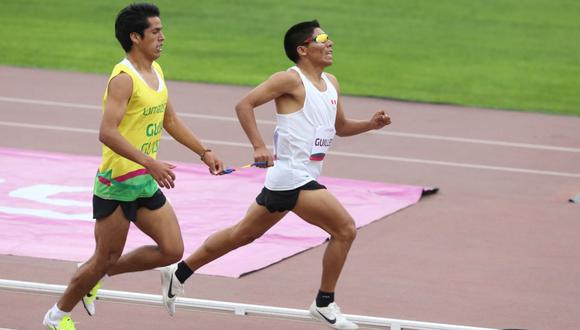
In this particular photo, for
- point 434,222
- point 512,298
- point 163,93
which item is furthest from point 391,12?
point 163,93

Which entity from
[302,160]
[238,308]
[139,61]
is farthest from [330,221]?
[139,61]

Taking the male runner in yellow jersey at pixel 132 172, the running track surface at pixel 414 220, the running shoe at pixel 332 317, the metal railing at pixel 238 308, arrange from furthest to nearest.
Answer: the running track surface at pixel 414 220
the running shoe at pixel 332 317
the metal railing at pixel 238 308
the male runner in yellow jersey at pixel 132 172

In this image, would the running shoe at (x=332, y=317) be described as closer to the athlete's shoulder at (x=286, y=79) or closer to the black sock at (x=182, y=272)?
the black sock at (x=182, y=272)

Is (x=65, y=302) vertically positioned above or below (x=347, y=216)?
below

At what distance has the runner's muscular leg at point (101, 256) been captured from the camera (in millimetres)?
8219

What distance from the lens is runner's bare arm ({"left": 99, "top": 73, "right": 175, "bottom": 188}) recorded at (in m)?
7.82

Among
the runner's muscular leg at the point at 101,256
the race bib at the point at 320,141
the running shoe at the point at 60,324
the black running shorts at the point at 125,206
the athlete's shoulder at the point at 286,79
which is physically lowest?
the running shoe at the point at 60,324

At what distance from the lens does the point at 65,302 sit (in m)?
8.40

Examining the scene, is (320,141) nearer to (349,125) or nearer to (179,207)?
(349,125)

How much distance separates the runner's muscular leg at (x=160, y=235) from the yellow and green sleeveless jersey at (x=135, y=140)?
0.15 meters

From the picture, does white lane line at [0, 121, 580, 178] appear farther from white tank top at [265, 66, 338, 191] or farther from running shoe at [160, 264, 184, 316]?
running shoe at [160, 264, 184, 316]

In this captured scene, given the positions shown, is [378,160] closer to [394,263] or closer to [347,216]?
[394,263]

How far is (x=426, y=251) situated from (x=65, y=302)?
419 cm

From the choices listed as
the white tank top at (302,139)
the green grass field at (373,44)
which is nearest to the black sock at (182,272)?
the white tank top at (302,139)
